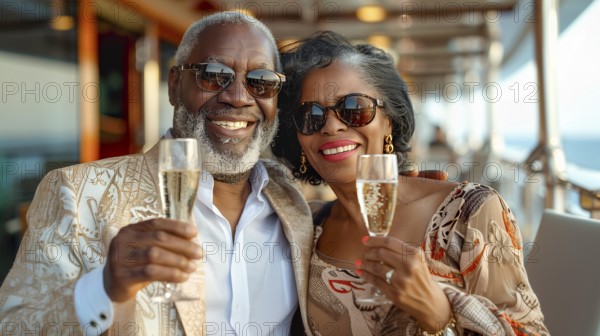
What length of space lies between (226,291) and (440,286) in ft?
2.26

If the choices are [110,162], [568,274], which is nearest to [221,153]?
[110,162]

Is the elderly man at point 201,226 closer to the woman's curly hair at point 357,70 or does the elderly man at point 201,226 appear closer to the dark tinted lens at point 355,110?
the woman's curly hair at point 357,70

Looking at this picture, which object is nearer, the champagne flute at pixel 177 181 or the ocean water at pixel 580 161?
the champagne flute at pixel 177 181

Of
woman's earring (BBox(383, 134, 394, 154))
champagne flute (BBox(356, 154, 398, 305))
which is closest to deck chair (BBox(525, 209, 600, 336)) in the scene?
woman's earring (BBox(383, 134, 394, 154))

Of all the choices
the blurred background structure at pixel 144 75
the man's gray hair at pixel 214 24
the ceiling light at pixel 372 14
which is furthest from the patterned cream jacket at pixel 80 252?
the ceiling light at pixel 372 14

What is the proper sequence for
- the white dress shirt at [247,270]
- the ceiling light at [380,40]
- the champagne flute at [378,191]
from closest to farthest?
1. the champagne flute at [378,191]
2. the white dress shirt at [247,270]
3. the ceiling light at [380,40]

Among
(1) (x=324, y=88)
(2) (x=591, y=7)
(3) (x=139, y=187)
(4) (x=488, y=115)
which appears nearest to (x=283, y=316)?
(3) (x=139, y=187)

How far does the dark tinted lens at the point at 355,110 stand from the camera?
6.27 feet

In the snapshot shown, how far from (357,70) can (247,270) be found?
74 centimetres

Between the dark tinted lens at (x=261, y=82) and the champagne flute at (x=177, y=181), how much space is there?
0.77 m

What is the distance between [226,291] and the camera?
185 centimetres

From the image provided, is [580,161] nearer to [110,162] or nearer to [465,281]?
[465,281]

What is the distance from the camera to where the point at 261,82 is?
198 cm

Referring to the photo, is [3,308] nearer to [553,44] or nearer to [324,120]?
[324,120]
